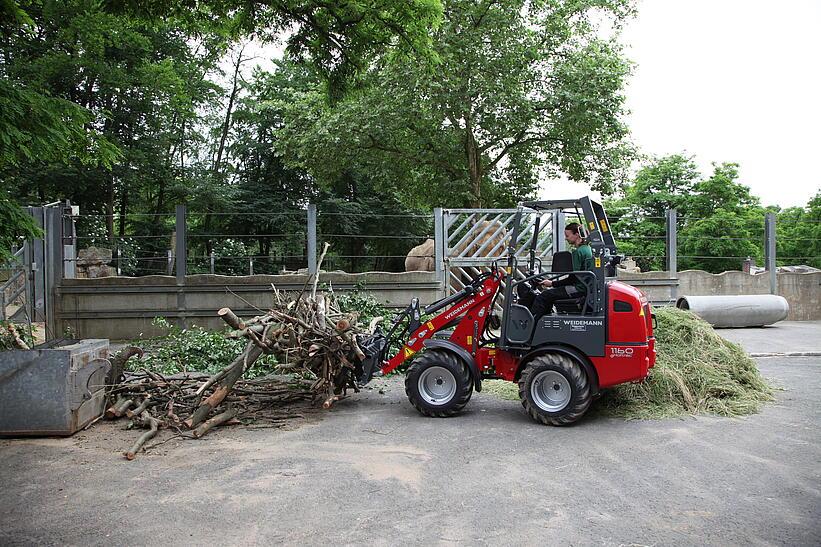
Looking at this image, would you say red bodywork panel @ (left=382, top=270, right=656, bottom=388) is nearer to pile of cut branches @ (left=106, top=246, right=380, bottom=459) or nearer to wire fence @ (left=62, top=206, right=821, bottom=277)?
pile of cut branches @ (left=106, top=246, right=380, bottom=459)

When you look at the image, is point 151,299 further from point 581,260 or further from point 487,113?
point 487,113

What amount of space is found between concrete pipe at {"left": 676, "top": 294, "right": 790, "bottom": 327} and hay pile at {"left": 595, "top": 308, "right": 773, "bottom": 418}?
6560 mm

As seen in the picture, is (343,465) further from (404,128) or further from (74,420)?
(404,128)

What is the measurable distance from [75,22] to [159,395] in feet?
32.9

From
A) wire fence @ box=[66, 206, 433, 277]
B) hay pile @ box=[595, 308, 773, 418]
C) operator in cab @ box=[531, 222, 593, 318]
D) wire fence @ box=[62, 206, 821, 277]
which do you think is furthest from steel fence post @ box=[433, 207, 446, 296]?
operator in cab @ box=[531, 222, 593, 318]

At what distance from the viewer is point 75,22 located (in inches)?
542

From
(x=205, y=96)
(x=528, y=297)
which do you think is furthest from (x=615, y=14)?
(x=528, y=297)

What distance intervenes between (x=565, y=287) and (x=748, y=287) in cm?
1218

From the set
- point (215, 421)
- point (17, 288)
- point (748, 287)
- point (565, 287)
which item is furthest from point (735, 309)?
point (17, 288)

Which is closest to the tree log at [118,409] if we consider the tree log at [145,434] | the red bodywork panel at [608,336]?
the tree log at [145,434]

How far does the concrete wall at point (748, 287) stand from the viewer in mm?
14812

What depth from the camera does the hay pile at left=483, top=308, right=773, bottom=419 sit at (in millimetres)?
7309

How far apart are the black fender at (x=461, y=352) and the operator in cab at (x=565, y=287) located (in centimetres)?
85

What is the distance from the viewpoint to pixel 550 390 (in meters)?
6.91
